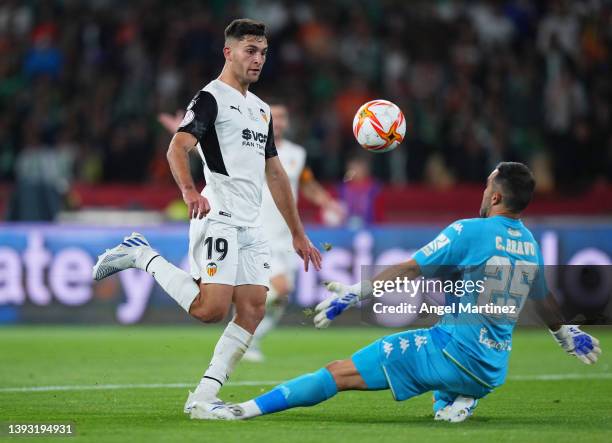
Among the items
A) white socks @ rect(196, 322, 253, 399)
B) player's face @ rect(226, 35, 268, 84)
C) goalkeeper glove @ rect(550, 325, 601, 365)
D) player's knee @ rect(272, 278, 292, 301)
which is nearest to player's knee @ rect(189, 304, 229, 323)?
white socks @ rect(196, 322, 253, 399)

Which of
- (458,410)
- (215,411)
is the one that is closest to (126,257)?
(215,411)

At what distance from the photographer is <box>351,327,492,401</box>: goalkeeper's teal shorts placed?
7043mm

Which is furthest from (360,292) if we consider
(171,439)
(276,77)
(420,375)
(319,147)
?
(276,77)

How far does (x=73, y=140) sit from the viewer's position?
776 inches

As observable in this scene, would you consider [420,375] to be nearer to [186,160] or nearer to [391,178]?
[186,160]

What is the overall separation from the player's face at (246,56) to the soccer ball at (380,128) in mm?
1167

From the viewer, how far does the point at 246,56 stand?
26.1 ft

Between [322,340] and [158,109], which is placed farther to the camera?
[158,109]

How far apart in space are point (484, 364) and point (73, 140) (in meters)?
13.8

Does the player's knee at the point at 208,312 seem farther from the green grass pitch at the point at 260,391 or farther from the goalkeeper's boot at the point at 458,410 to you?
the goalkeeper's boot at the point at 458,410

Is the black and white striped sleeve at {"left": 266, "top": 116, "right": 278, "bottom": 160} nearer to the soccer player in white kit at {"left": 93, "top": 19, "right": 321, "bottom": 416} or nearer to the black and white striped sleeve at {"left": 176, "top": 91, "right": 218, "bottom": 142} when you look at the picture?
the soccer player in white kit at {"left": 93, "top": 19, "right": 321, "bottom": 416}

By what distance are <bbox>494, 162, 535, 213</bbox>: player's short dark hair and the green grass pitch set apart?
4.58ft

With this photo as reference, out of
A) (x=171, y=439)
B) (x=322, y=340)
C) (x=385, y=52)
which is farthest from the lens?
(x=385, y=52)

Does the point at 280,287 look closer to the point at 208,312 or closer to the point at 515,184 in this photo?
the point at 208,312
